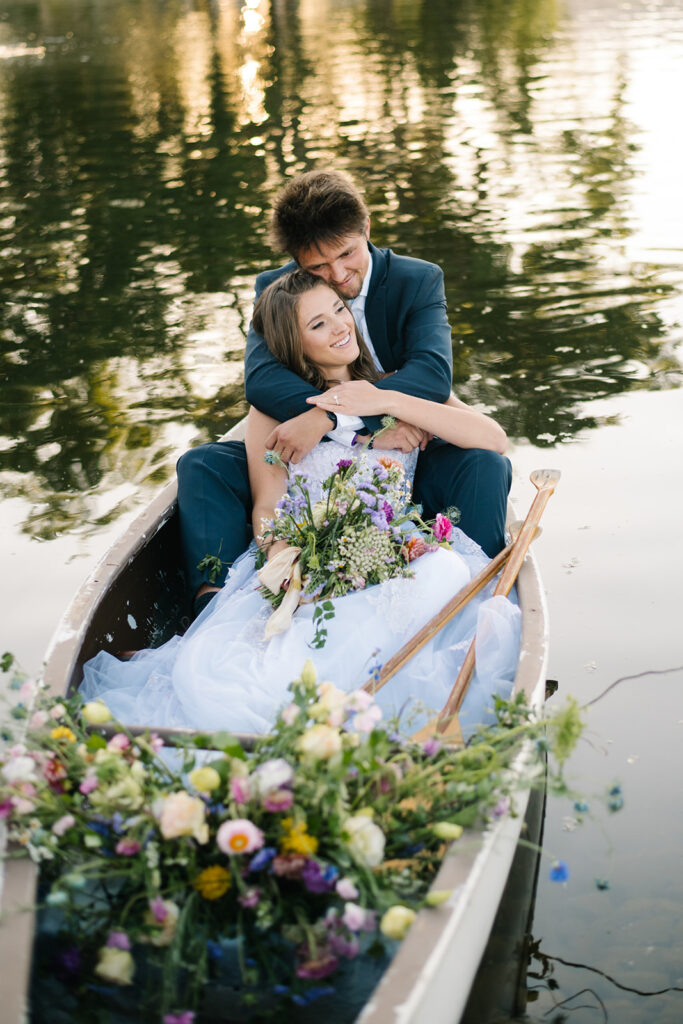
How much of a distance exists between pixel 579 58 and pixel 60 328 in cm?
1105

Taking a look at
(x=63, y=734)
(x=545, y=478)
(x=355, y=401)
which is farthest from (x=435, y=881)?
(x=355, y=401)

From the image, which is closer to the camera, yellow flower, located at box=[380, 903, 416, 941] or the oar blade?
yellow flower, located at box=[380, 903, 416, 941]

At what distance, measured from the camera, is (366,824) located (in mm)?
1681

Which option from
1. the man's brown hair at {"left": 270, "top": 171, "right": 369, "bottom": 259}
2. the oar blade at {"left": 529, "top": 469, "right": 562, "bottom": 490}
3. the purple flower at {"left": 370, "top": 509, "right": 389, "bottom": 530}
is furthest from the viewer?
the man's brown hair at {"left": 270, "top": 171, "right": 369, "bottom": 259}

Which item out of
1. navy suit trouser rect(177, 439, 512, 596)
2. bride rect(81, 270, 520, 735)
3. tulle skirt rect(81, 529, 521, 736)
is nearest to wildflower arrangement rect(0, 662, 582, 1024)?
bride rect(81, 270, 520, 735)

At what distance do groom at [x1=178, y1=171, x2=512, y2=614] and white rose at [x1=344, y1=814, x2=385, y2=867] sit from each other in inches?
59.7

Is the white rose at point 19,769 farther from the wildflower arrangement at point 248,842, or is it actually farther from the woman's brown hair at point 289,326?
the woman's brown hair at point 289,326

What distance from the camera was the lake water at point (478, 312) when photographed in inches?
113

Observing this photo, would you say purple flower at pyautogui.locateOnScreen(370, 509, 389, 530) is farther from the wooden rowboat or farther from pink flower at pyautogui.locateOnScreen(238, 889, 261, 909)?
pink flower at pyautogui.locateOnScreen(238, 889, 261, 909)

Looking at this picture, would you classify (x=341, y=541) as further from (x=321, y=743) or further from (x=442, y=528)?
(x=321, y=743)

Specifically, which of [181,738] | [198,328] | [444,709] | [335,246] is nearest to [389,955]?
[181,738]

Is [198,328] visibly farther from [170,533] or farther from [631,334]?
[170,533]

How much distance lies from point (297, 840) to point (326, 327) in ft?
6.32

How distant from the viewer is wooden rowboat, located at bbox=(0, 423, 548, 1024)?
5.39ft
